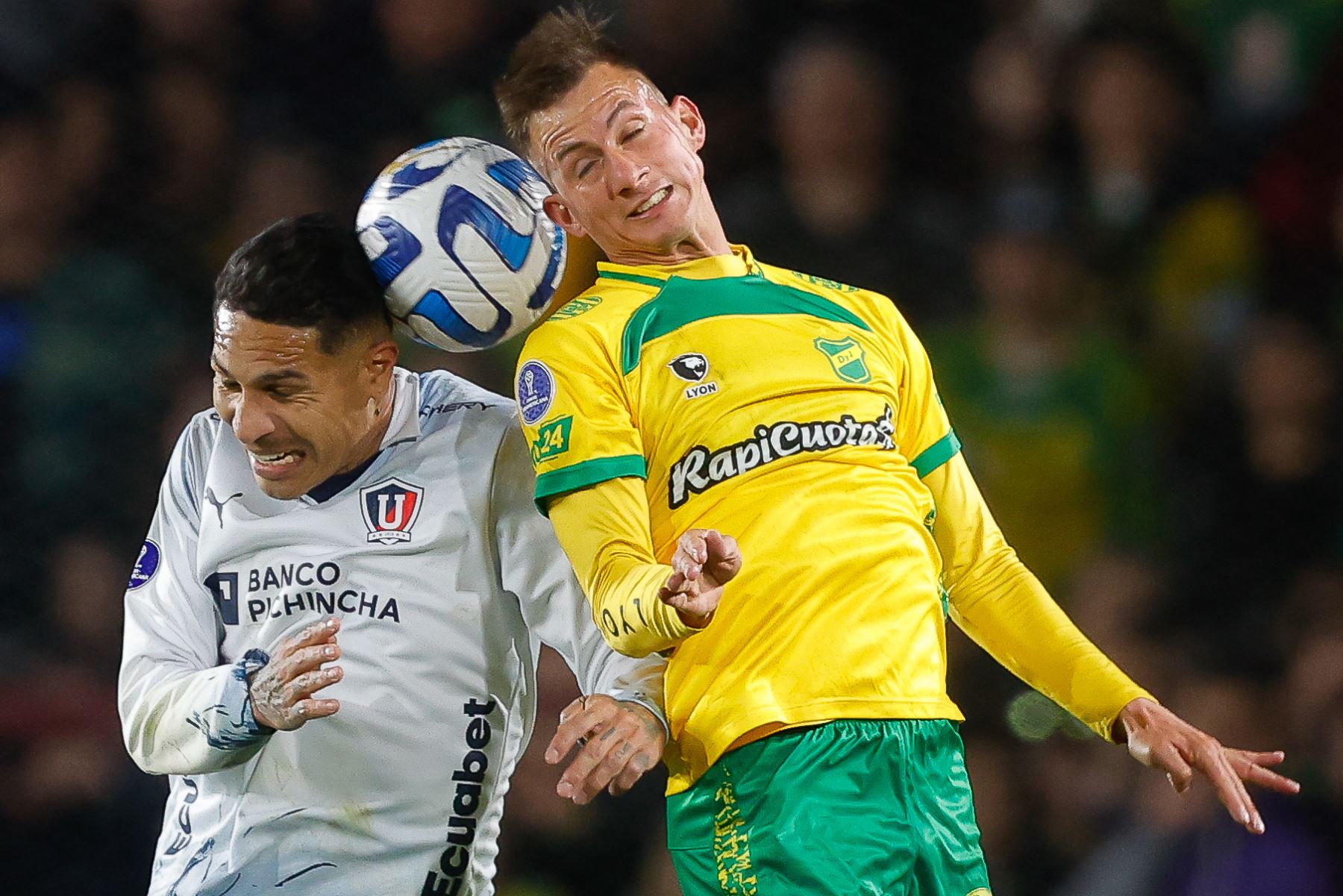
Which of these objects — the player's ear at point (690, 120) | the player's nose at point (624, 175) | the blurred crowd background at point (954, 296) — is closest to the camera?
the player's nose at point (624, 175)

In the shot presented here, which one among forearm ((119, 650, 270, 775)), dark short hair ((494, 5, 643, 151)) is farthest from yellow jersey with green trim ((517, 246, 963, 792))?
forearm ((119, 650, 270, 775))

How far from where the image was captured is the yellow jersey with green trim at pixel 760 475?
2.09m

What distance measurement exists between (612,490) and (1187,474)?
7.71 feet

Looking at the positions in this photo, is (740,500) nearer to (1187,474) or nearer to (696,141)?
(696,141)

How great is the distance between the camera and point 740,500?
2145 mm

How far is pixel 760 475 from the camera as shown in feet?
7.09

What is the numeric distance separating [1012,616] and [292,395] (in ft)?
3.51

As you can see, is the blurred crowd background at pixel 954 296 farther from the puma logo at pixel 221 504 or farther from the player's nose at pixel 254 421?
the player's nose at pixel 254 421

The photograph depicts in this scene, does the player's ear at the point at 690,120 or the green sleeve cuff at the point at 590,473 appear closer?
the green sleeve cuff at the point at 590,473

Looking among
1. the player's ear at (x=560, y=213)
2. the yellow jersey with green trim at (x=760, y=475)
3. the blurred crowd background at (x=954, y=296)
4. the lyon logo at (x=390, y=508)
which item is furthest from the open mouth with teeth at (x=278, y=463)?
the blurred crowd background at (x=954, y=296)

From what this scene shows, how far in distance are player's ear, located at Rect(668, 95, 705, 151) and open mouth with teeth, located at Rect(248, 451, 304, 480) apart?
77 cm

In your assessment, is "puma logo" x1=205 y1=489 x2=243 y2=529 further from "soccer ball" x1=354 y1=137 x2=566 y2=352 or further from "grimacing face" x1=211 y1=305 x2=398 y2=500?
"soccer ball" x1=354 y1=137 x2=566 y2=352

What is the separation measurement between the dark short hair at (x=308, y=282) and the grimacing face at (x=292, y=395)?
0.05ft

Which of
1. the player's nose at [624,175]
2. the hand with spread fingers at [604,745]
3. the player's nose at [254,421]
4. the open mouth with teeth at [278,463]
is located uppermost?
the player's nose at [624,175]
